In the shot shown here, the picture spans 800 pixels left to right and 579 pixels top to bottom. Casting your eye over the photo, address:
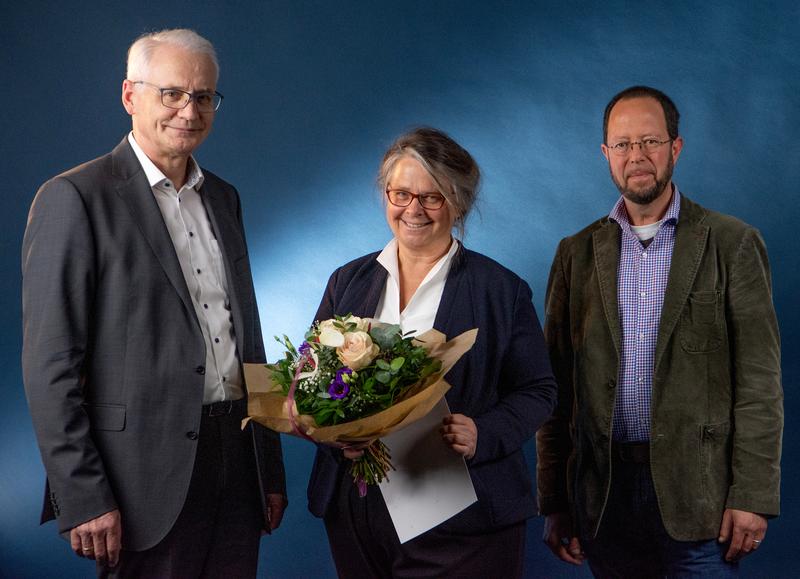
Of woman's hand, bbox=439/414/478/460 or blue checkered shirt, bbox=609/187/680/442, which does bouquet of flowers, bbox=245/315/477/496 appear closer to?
woman's hand, bbox=439/414/478/460

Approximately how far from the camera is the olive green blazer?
109 inches

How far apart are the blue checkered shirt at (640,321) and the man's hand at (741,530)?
0.32m

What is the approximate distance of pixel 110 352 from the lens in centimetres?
247

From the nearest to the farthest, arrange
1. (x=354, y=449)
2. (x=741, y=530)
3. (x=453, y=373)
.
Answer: (x=354, y=449) < (x=453, y=373) < (x=741, y=530)

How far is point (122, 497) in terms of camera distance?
249 centimetres

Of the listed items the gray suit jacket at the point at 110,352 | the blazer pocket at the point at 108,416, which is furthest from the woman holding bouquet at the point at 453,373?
the blazer pocket at the point at 108,416

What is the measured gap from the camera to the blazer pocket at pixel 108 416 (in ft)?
8.11

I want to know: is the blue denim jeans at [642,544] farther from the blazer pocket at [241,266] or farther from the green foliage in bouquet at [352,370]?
the blazer pocket at [241,266]

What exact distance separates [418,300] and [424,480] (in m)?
→ 0.50

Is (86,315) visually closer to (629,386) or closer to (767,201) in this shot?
(629,386)

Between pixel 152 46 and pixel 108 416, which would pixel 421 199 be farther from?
pixel 108 416

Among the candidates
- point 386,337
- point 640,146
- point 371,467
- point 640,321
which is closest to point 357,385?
point 386,337

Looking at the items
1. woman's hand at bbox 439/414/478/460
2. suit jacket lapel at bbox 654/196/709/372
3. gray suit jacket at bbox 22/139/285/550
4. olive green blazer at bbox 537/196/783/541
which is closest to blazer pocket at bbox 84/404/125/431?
gray suit jacket at bbox 22/139/285/550

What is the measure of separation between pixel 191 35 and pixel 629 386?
1.59 m
